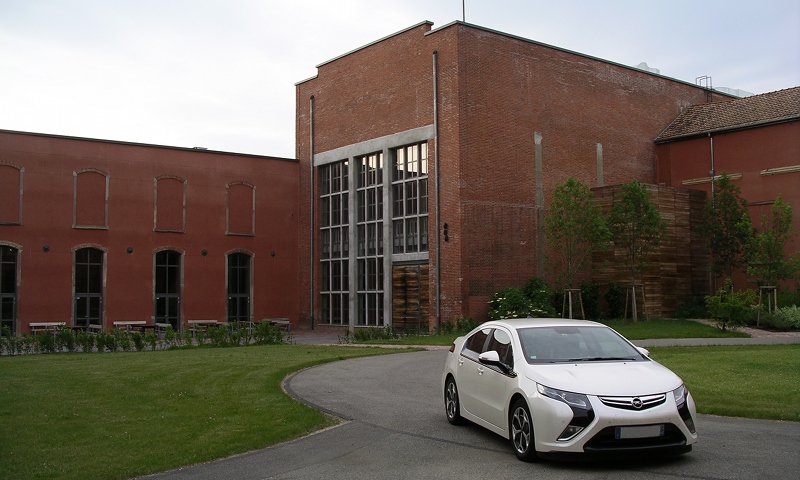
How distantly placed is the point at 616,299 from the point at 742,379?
58.1 ft

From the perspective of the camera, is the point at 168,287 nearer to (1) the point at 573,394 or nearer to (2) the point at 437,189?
(2) the point at 437,189

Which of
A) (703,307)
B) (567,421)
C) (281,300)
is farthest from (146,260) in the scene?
(567,421)

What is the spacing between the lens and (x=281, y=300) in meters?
38.3

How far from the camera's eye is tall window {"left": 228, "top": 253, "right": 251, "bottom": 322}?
36900 mm

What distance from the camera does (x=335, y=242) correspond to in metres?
37.6

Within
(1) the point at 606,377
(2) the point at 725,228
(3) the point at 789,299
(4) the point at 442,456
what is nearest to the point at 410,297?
(2) the point at 725,228

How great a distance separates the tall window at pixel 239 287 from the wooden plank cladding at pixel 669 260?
1599 cm

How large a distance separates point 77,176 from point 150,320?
6.77 meters

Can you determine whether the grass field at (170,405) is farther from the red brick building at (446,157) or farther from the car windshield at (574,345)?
the red brick building at (446,157)

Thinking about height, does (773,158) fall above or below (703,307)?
above

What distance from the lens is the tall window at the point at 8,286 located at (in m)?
31.3

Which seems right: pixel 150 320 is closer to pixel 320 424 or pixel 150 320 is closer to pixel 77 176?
pixel 77 176

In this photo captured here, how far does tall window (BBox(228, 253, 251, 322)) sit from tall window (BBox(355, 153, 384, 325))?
5532mm

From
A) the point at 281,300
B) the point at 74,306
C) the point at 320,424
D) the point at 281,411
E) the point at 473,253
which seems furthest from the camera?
the point at 281,300
